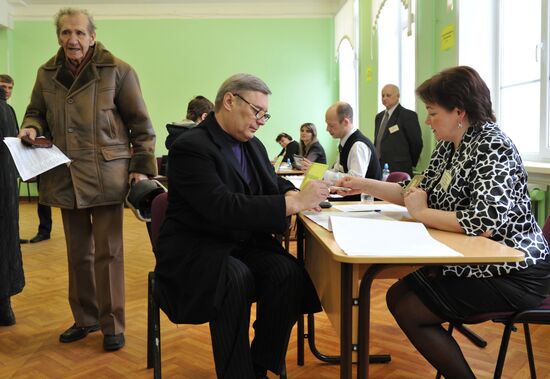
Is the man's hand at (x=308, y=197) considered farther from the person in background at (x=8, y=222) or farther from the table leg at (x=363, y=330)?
the person in background at (x=8, y=222)

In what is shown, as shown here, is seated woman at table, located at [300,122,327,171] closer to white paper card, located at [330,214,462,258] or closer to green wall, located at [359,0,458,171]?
green wall, located at [359,0,458,171]

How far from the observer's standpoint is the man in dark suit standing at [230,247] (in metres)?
1.65

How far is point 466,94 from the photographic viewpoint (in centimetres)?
174

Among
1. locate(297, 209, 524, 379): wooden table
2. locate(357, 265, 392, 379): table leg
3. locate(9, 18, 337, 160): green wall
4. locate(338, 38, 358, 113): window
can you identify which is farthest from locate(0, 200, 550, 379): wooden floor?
locate(9, 18, 337, 160): green wall

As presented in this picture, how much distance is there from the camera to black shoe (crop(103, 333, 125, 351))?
8.34ft

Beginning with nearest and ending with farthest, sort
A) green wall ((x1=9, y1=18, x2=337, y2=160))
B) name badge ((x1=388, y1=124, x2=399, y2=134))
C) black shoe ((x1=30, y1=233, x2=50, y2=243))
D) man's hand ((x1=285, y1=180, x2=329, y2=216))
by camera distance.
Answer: man's hand ((x1=285, y1=180, x2=329, y2=216)) < name badge ((x1=388, y1=124, x2=399, y2=134)) < black shoe ((x1=30, y1=233, x2=50, y2=243)) < green wall ((x1=9, y1=18, x2=337, y2=160))

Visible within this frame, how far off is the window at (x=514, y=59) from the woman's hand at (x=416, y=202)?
2.13 meters

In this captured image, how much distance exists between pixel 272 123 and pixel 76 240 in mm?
7468

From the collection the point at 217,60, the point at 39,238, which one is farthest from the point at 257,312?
the point at 217,60

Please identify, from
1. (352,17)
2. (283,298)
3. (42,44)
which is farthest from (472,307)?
(42,44)

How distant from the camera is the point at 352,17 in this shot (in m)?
7.99

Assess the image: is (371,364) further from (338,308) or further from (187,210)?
(187,210)

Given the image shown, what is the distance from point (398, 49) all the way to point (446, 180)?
465cm

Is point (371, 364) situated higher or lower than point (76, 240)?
lower
